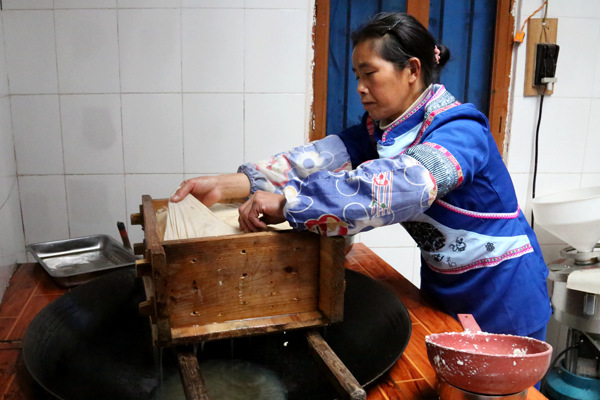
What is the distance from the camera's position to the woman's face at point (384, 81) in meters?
1.32

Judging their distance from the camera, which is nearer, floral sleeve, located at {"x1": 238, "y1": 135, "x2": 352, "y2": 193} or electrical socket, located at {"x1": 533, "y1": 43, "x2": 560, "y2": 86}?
floral sleeve, located at {"x1": 238, "y1": 135, "x2": 352, "y2": 193}

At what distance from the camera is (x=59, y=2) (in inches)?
88.4

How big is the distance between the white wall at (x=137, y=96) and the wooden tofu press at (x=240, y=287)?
1382mm

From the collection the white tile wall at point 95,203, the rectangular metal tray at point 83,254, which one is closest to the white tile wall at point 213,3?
the white tile wall at point 95,203

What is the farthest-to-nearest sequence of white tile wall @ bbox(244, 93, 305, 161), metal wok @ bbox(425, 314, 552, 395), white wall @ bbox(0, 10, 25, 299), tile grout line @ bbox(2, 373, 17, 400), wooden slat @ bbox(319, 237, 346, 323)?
white tile wall @ bbox(244, 93, 305, 161) < white wall @ bbox(0, 10, 25, 299) < wooden slat @ bbox(319, 237, 346, 323) < tile grout line @ bbox(2, 373, 17, 400) < metal wok @ bbox(425, 314, 552, 395)

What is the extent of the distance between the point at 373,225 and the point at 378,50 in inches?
19.2

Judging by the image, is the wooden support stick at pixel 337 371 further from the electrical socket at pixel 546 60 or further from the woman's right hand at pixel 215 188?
the electrical socket at pixel 546 60

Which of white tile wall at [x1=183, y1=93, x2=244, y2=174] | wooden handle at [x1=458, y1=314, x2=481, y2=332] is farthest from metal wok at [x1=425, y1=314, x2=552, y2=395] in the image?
white tile wall at [x1=183, y1=93, x2=244, y2=174]

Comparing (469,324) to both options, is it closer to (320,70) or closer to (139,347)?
(139,347)

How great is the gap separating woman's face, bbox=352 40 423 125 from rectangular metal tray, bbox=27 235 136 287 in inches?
37.1

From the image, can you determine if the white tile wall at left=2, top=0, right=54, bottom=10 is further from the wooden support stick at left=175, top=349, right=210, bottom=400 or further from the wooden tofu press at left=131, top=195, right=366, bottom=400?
the wooden support stick at left=175, top=349, right=210, bottom=400

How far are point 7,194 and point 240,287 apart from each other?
1338mm

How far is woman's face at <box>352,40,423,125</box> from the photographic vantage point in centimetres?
132

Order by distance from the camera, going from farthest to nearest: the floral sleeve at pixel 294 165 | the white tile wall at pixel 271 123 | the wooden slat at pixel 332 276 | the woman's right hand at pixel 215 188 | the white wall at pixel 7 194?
1. the white tile wall at pixel 271 123
2. the white wall at pixel 7 194
3. the floral sleeve at pixel 294 165
4. the woman's right hand at pixel 215 188
5. the wooden slat at pixel 332 276
